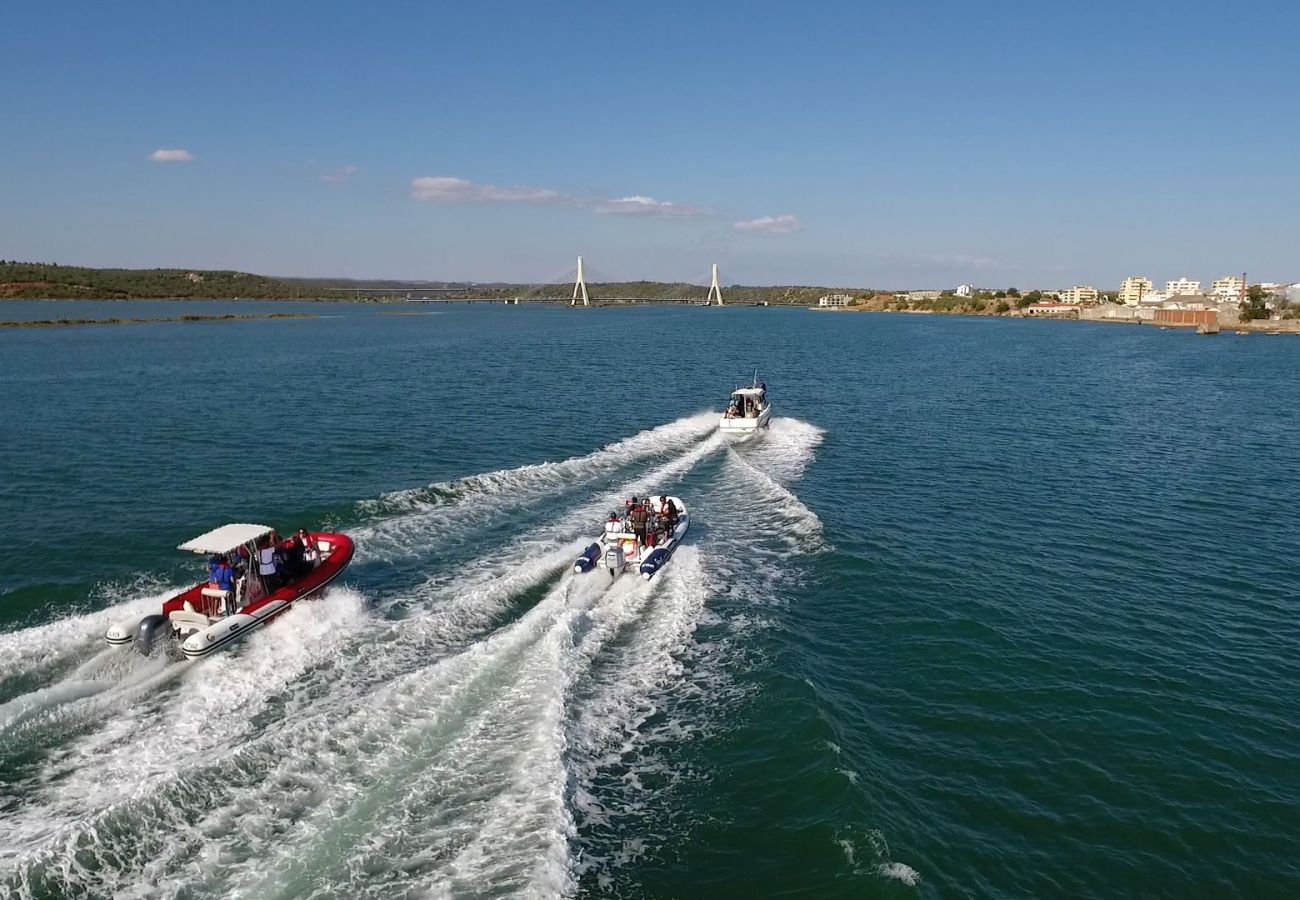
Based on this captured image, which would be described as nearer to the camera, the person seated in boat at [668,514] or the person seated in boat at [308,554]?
the person seated in boat at [308,554]

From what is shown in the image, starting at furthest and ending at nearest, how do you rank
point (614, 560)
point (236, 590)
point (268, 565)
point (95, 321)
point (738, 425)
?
point (95, 321) < point (738, 425) < point (614, 560) < point (268, 565) < point (236, 590)

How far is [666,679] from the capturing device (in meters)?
19.9

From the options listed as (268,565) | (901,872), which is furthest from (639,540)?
(901,872)

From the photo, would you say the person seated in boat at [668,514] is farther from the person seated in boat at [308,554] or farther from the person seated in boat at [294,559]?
the person seated in boat at [294,559]

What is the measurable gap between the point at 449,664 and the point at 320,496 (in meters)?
17.0

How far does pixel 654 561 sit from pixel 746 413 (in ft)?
88.7

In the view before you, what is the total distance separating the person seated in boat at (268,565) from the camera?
22.5 meters

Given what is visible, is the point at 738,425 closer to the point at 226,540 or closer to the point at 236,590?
the point at 226,540

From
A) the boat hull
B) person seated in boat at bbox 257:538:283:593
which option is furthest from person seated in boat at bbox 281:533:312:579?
the boat hull

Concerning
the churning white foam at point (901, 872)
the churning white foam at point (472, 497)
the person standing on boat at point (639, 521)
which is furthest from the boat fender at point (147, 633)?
the churning white foam at point (901, 872)

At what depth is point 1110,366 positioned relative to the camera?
97875 millimetres

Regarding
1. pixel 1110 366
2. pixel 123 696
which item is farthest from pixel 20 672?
pixel 1110 366

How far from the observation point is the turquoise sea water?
13875mm

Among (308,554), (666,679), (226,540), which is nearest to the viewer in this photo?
(666,679)
